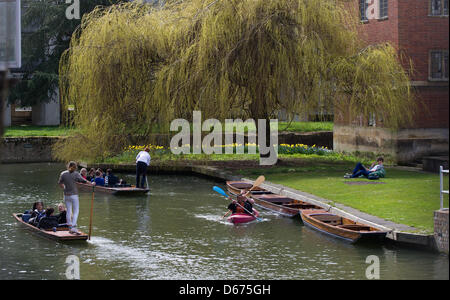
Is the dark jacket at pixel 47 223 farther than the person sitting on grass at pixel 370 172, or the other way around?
the person sitting on grass at pixel 370 172

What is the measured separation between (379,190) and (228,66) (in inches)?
309

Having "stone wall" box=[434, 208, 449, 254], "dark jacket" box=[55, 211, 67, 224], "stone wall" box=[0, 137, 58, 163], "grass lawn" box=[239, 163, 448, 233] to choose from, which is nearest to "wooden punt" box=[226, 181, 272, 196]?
"grass lawn" box=[239, 163, 448, 233]

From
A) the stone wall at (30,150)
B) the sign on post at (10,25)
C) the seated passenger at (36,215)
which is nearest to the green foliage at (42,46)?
the stone wall at (30,150)

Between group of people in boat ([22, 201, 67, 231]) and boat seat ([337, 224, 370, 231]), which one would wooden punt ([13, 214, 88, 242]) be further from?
boat seat ([337, 224, 370, 231])

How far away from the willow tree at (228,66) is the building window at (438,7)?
8.78 feet

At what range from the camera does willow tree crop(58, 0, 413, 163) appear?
93.0ft

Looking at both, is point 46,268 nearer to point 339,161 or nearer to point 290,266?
point 290,266

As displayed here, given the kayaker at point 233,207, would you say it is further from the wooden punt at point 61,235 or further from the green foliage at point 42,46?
the green foliage at point 42,46

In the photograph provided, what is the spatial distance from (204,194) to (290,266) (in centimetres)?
1152

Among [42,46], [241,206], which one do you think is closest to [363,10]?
[241,206]

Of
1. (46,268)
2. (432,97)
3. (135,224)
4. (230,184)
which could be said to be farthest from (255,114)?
(46,268)

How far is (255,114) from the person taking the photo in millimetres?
29781

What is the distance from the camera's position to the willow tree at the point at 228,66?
1116 inches
